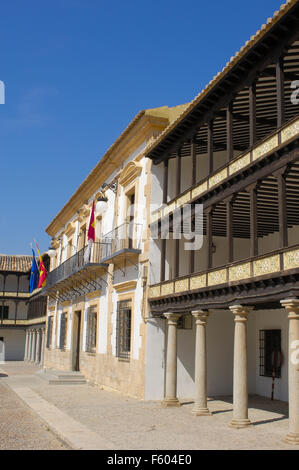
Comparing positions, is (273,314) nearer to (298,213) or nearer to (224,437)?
(298,213)

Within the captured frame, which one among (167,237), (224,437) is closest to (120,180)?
(167,237)

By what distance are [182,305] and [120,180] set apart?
24.4ft

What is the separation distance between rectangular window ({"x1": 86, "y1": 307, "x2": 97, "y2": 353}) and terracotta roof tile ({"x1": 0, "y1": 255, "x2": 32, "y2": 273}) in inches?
1020

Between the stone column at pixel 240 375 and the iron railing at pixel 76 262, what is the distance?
8.78 metres

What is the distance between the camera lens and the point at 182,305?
44.6 feet

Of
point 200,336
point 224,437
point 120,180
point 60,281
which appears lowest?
point 224,437

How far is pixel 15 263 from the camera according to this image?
158 ft

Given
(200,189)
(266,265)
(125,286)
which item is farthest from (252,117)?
(125,286)

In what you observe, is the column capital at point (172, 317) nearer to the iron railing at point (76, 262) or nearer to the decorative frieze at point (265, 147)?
the iron railing at point (76, 262)

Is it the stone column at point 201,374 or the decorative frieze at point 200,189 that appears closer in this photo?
the stone column at point 201,374

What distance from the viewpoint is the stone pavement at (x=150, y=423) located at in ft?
29.2

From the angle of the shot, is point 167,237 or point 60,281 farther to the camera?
point 60,281

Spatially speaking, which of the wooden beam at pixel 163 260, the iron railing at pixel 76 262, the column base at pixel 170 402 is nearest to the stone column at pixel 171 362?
the column base at pixel 170 402

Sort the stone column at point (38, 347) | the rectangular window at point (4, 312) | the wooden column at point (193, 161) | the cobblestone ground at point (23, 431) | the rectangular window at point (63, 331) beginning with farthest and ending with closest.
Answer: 1. the rectangular window at point (4, 312)
2. the stone column at point (38, 347)
3. the rectangular window at point (63, 331)
4. the wooden column at point (193, 161)
5. the cobblestone ground at point (23, 431)
